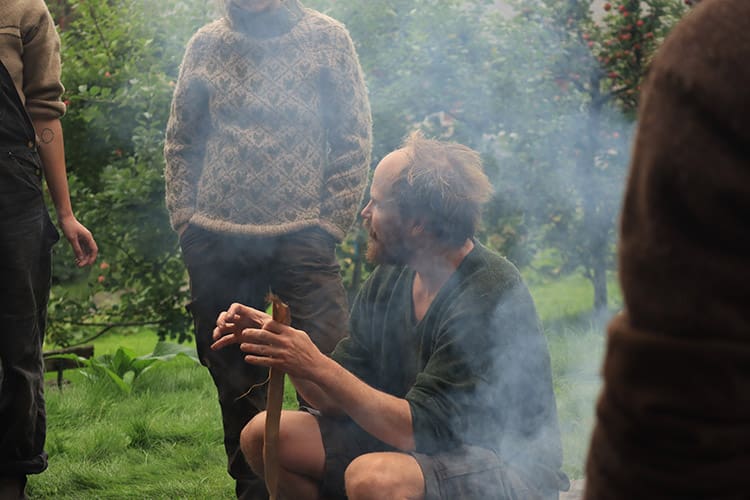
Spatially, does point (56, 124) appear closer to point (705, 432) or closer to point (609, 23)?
point (705, 432)

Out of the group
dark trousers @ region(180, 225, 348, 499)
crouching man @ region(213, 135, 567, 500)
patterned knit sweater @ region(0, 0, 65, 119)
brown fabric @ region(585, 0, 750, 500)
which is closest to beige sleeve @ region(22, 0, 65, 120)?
patterned knit sweater @ region(0, 0, 65, 119)

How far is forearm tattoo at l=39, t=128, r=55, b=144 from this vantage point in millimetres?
3719

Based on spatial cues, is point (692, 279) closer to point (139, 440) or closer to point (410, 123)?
point (139, 440)

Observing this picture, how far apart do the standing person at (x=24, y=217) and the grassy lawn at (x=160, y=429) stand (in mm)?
836

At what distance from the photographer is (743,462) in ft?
3.49

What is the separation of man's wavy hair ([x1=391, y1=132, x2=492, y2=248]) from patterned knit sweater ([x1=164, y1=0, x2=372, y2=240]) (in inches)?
28.1

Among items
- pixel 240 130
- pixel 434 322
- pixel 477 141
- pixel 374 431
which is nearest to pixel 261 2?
pixel 240 130

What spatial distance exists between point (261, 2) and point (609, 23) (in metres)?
3.11

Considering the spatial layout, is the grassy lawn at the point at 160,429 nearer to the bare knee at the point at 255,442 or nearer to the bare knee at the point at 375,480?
the bare knee at the point at 255,442

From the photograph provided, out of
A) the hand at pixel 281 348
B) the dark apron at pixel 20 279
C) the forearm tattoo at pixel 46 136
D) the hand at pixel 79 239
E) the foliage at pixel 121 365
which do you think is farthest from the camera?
the foliage at pixel 121 365

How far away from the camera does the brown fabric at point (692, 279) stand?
105 cm

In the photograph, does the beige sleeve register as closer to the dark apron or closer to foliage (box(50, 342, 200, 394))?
the dark apron

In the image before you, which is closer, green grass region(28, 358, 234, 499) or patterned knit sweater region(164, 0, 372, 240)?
patterned knit sweater region(164, 0, 372, 240)

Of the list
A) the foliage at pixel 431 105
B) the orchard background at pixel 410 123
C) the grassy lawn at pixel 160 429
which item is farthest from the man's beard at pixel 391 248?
the foliage at pixel 431 105
